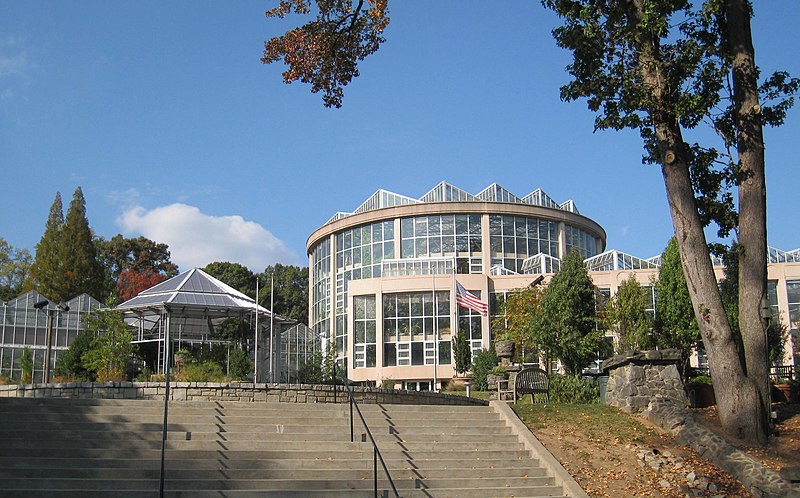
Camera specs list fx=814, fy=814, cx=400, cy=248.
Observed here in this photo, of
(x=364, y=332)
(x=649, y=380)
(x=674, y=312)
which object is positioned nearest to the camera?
(x=649, y=380)

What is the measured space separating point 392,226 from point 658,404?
116ft

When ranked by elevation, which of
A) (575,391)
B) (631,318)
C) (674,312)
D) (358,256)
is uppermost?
(358,256)

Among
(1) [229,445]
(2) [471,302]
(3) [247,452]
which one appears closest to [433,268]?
(2) [471,302]

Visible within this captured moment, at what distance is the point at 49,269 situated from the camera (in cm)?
5006

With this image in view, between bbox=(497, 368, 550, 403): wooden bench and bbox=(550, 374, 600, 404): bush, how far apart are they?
0.71ft

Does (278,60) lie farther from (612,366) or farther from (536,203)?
(536,203)

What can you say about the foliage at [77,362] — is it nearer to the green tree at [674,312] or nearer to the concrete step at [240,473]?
the concrete step at [240,473]

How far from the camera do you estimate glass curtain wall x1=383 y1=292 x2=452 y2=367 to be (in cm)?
4444

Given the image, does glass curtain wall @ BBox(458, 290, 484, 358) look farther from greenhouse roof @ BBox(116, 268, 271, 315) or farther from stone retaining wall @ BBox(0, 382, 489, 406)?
stone retaining wall @ BBox(0, 382, 489, 406)

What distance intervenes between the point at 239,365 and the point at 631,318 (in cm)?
1328

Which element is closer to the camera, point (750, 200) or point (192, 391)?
point (750, 200)

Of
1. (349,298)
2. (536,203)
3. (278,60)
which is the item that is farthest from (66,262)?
(278,60)

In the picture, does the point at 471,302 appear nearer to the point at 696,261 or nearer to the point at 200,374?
the point at 200,374

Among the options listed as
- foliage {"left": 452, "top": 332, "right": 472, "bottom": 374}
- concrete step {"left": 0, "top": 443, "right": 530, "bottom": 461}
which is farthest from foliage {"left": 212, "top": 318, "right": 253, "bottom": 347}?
foliage {"left": 452, "top": 332, "right": 472, "bottom": 374}
